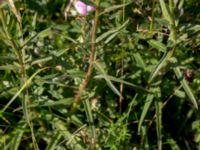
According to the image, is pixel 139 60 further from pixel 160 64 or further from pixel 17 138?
pixel 17 138

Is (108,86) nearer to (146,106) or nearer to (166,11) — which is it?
(146,106)

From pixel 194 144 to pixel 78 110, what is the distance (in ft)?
1.41

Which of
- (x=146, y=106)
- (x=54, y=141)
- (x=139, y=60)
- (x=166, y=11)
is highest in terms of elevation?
(x=166, y=11)

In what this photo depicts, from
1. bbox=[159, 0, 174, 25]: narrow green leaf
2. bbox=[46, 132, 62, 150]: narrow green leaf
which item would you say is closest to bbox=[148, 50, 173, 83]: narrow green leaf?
bbox=[159, 0, 174, 25]: narrow green leaf

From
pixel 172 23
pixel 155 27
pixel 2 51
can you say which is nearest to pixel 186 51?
pixel 155 27

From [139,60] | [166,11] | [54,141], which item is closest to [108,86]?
[139,60]

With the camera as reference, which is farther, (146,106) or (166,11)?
(146,106)

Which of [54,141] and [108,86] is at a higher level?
[108,86]

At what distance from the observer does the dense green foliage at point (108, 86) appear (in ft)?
4.74

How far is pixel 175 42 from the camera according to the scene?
139cm

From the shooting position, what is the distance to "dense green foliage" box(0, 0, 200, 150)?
144cm

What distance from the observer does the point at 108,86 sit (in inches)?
61.6

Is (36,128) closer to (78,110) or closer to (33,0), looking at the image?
(78,110)

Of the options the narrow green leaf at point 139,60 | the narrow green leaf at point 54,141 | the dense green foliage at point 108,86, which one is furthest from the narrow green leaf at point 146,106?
the narrow green leaf at point 54,141
